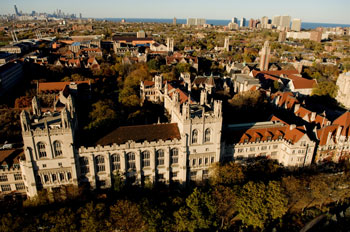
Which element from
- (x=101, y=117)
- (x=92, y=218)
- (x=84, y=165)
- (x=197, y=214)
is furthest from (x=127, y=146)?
(x=197, y=214)

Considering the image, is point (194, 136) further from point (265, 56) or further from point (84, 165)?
point (265, 56)

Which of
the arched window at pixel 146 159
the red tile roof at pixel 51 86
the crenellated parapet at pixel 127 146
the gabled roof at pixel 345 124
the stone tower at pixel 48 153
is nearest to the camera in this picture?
the stone tower at pixel 48 153

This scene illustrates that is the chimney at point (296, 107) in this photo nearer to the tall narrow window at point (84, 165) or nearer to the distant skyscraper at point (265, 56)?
the tall narrow window at point (84, 165)

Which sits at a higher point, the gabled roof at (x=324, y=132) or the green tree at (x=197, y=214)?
the gabled roof at (x=324, y=132)

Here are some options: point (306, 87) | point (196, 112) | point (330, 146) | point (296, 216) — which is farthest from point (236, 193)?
point (306, 87)

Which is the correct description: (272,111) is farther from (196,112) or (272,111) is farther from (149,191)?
(149,191)

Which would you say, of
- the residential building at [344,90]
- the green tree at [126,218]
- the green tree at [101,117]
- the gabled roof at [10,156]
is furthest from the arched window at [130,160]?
the residential building at [344,90]
